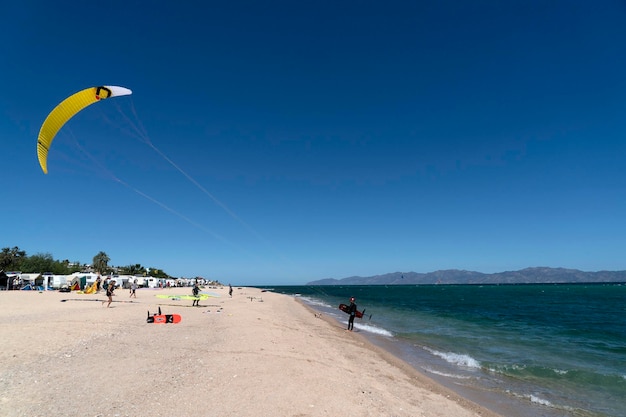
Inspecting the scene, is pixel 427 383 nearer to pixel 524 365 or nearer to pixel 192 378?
pixel 524 365

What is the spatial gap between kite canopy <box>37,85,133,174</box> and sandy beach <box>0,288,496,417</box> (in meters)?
6.53

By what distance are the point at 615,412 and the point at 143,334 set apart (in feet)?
49.4

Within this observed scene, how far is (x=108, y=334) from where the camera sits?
11.9m

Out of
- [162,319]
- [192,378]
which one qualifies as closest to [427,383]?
[192,378]

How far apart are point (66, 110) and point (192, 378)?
11.2 meters

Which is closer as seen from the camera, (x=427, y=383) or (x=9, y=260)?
(x=427, y=383)

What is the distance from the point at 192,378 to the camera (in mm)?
7535

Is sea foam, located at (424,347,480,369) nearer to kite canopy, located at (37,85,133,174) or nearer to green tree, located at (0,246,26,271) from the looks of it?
kite canopy, located at (37,85,133,174)

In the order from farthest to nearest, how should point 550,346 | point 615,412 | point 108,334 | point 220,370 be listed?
1. point 550,346
2. point 108,334
3. point 615,412
4. point 220,370

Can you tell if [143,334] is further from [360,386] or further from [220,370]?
[360,386]

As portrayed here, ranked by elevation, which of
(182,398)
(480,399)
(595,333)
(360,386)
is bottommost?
(595,333)

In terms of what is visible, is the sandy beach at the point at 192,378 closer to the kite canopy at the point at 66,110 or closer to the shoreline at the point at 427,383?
the shoreline at the point at 427,383

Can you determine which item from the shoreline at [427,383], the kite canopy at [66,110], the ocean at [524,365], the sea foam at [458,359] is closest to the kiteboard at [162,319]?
the kite canopy at [66,110]

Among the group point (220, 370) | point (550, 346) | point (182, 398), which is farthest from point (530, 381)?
point (182, 398)
